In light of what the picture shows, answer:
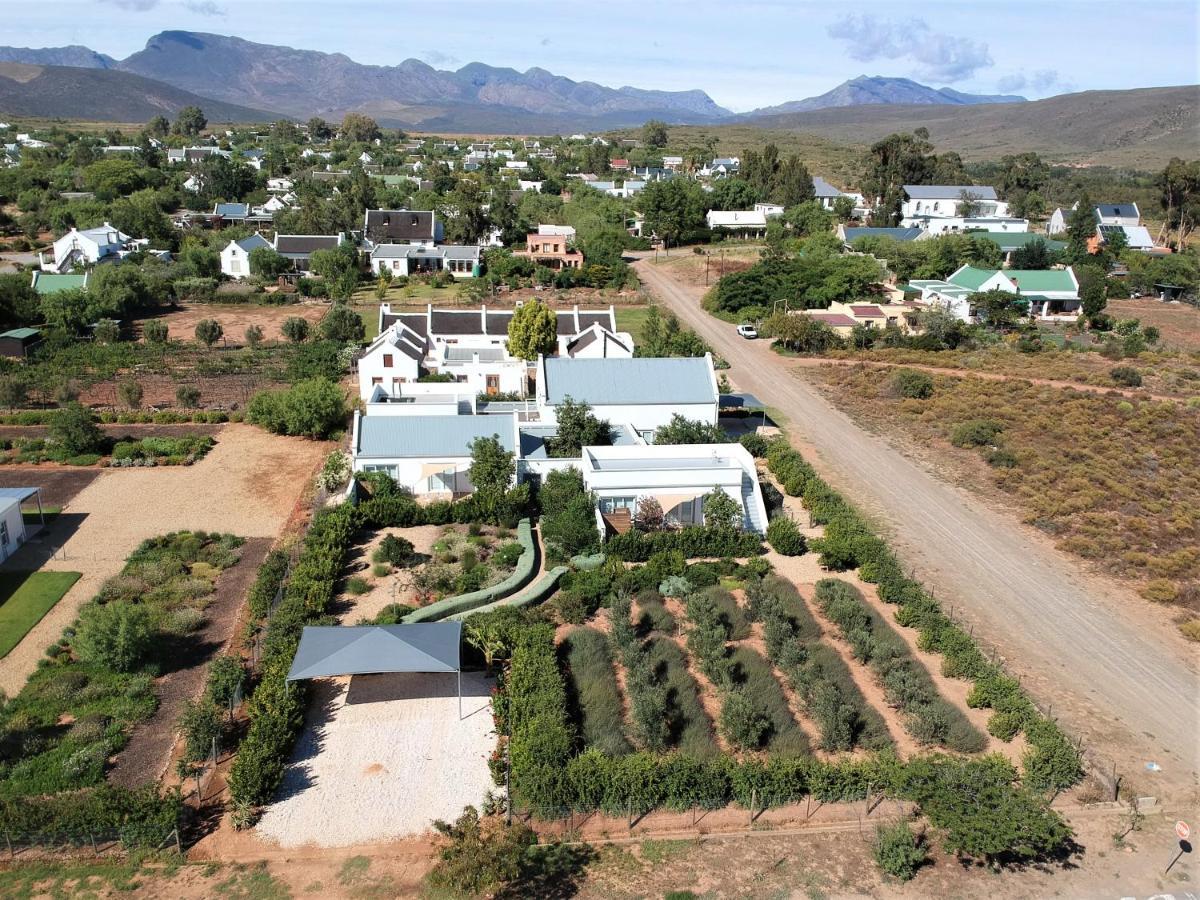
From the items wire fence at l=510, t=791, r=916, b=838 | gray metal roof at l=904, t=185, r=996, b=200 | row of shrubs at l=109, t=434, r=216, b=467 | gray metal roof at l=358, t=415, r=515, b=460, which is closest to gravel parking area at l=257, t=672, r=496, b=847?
wire fence at l=510, t=791, r=916, b=838

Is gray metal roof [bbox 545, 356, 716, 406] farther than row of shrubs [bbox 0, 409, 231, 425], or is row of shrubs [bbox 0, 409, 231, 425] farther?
row of shrubs [bbox 0, 409, 231, 425]

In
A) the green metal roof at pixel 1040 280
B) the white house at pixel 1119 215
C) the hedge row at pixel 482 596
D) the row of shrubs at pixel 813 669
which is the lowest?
the row of shrubs at pixel 813 669

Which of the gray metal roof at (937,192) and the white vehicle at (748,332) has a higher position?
the gray metal roof at (937,192)

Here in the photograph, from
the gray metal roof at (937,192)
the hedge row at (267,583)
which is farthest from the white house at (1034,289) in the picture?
the hedge row at (267,583)

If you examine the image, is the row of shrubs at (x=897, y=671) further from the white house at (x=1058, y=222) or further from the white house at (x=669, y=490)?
the white house at (x=1058, y=222)

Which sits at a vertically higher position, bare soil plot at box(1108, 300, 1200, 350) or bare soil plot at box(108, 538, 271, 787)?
bare soil plot at box(1108, 300, 1200, 350)

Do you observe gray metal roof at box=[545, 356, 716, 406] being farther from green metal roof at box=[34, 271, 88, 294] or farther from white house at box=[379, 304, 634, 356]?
green metal roof at box=[34, 271, 88, 294]
